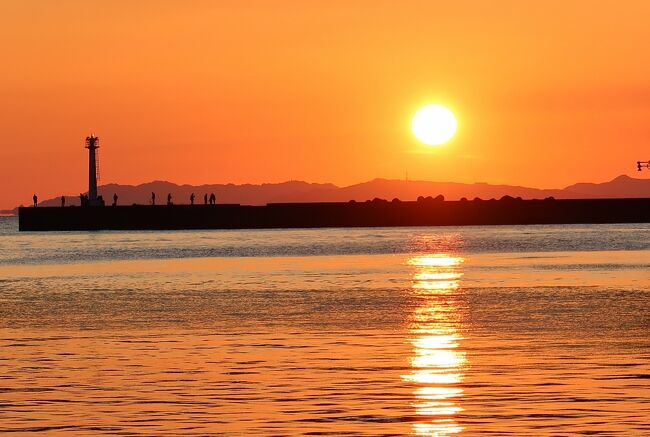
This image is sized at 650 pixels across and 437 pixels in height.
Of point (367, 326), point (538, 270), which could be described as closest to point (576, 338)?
point (367, 326)

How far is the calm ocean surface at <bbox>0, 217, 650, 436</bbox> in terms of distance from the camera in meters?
19.3

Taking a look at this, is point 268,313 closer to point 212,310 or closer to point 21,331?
point 212,310

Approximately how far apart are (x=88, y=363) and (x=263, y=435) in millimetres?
8974

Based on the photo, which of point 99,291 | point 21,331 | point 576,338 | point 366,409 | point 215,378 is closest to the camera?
point 366,409

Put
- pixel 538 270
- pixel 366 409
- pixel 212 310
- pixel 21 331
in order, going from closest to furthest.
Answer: pixel 366 409, pixel 21 331, pixel 212 310, pixel 538 270

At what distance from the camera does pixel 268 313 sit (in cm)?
3975

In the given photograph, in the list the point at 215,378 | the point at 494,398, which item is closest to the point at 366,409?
the point at 494,398

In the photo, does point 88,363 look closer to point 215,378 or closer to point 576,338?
point 215,378

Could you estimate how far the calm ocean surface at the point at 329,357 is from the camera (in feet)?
63.5

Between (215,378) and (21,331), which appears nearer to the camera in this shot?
(215,378)

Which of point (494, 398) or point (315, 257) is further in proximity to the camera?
point (315, 257)

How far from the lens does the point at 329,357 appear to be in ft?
88.9

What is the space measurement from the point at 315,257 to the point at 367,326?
55461mm

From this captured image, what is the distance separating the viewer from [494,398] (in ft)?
68.6
